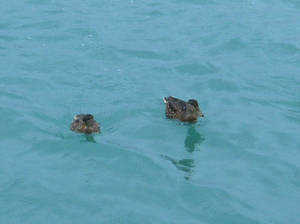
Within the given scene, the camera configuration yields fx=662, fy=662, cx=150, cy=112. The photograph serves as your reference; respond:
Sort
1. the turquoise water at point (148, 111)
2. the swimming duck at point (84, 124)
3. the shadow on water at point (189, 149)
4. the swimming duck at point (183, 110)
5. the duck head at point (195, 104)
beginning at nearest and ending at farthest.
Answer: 1. the turquoise water at point (148, 111)
2. the shadow on water at point (189, 149)
3. the swimming duck at point (84, 124)
4. the swimming duck at point (183, 110)
5. the duck head at point (195, 104)

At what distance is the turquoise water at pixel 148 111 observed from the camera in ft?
38.6

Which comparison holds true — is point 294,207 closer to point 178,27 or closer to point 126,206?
point 126,206

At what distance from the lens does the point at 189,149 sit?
1352 centimetres

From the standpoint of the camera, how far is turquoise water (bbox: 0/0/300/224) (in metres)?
11.8

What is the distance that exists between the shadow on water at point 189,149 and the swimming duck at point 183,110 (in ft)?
0.95

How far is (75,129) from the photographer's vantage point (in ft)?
44.5

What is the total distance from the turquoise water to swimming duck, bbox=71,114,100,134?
0.21m

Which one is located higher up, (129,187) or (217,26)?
(217,26)

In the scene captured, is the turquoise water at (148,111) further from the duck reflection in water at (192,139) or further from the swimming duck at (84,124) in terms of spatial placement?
the swimming duck at (84,124)

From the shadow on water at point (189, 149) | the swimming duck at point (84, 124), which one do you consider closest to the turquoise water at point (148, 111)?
the shadow on water at point (189, 149)

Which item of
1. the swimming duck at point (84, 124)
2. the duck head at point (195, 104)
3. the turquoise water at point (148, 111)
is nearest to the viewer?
the turquoise water at point (148, 111)

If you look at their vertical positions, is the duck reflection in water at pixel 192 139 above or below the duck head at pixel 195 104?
below

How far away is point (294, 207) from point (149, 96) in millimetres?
4912

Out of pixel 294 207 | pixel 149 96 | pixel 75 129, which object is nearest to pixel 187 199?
pixel 294 207
